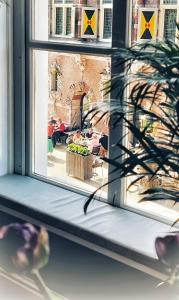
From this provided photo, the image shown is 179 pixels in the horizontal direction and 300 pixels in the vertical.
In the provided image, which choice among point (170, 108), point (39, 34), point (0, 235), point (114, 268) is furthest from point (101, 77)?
point (0, 235)

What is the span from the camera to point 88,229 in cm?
269

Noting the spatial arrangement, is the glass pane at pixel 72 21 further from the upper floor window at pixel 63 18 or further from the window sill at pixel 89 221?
the window sill at pixel 89 221

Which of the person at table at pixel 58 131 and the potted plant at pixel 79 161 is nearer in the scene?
the potted plant at pixel 79 161

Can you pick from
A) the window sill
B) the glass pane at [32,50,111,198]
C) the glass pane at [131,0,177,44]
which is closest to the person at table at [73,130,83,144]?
the glass pane at [32,50,111,198]

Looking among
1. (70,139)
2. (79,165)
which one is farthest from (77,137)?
(79,165)

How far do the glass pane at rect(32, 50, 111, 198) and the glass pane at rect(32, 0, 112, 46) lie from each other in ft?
0.38

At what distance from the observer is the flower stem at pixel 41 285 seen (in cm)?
96

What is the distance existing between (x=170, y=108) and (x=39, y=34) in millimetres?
1903

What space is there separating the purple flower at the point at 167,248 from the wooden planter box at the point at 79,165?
2.12m

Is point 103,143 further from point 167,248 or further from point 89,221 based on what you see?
point 167,248

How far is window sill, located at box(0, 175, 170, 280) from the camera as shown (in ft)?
8.13

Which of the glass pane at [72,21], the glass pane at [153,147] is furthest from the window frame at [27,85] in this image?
the glass pane at [153,147]

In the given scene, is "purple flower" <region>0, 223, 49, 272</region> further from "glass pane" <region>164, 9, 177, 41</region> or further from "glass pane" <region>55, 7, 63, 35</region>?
"glass pane" <region>55, 7, 63, 35</region>

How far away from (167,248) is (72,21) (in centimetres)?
234
